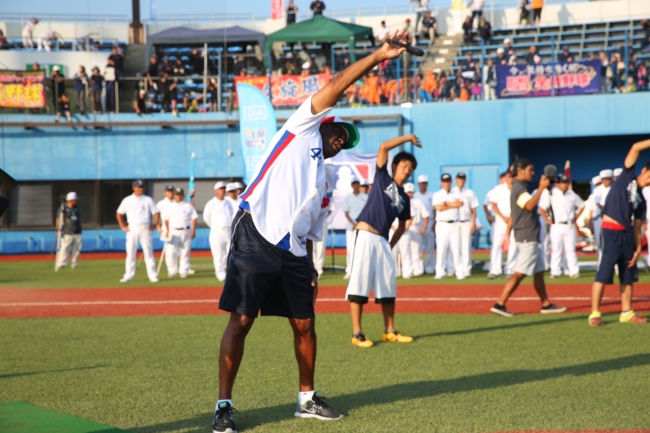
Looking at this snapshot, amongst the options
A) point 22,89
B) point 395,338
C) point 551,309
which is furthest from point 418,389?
point 22,89

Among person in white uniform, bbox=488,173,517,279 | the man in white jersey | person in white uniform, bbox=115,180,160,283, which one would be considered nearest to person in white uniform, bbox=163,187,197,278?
person in white uniform, bbox=115,180,160,283

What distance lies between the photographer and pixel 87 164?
1103 inches

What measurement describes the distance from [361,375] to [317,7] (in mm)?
26316

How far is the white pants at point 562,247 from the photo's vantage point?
1592 cm

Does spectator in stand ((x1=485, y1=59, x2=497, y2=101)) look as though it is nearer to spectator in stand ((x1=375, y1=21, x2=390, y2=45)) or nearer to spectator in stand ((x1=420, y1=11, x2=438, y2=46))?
spectator in stand ((x1=420, y1=11, x2=438, y2=46))

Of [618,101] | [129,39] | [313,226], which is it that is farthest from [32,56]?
[313,226]

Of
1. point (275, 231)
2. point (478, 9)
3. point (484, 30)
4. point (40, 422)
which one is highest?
point (478, 9)

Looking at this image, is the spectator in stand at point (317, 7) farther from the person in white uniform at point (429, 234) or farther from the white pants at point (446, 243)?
the white pants at point (446, 243)

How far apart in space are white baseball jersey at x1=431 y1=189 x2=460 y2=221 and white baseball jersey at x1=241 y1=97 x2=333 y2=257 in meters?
12.2


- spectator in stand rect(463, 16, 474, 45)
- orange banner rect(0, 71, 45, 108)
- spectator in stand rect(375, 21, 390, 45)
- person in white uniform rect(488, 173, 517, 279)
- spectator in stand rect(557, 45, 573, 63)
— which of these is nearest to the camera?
person in white uniform rect(488, 173, 517, 279)

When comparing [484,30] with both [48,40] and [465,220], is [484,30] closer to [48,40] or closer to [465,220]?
[465,220]

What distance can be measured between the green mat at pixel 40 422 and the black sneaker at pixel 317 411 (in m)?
1.22

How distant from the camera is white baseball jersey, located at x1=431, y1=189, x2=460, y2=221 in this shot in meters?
16.8

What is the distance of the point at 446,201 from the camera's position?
16.8 metres
